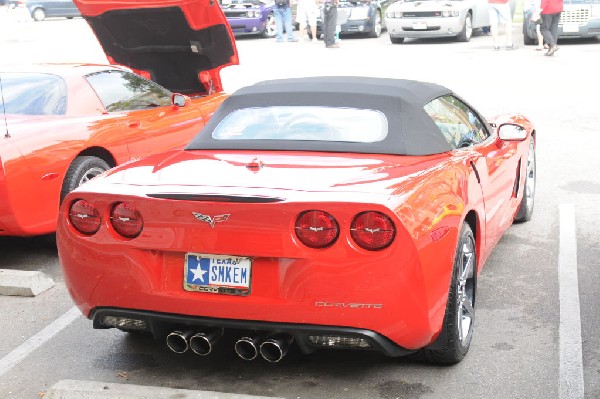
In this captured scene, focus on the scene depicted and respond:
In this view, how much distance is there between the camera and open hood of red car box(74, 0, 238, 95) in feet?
31.6

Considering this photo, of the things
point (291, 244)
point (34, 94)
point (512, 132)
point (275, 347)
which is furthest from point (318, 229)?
point (34, 94)

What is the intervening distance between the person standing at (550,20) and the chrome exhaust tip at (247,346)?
17.9m

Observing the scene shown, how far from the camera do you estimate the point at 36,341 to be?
5.47m

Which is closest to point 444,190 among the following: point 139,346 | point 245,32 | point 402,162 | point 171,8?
point 402,162

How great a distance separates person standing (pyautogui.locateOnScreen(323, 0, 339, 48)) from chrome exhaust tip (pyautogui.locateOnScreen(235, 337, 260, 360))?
21970 mm

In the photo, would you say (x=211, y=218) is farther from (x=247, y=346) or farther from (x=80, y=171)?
(x=80, y=171)

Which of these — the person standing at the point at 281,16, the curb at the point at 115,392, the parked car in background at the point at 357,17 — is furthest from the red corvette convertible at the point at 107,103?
the parked car in background at the point at 357,17

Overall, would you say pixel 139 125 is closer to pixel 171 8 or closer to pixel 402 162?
pixel 171 8

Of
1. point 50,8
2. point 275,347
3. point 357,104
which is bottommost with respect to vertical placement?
point 50,8

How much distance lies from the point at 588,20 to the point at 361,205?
66.3 feet

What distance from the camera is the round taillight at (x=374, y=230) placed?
4207 millimetres

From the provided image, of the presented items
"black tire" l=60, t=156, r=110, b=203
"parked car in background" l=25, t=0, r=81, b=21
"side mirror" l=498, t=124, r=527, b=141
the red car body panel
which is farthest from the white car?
"parked car in background" l=25, t=0, r=81, b=21

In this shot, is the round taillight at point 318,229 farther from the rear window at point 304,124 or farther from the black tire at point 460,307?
the rear window at point 304,124

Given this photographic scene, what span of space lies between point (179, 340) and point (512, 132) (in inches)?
102
